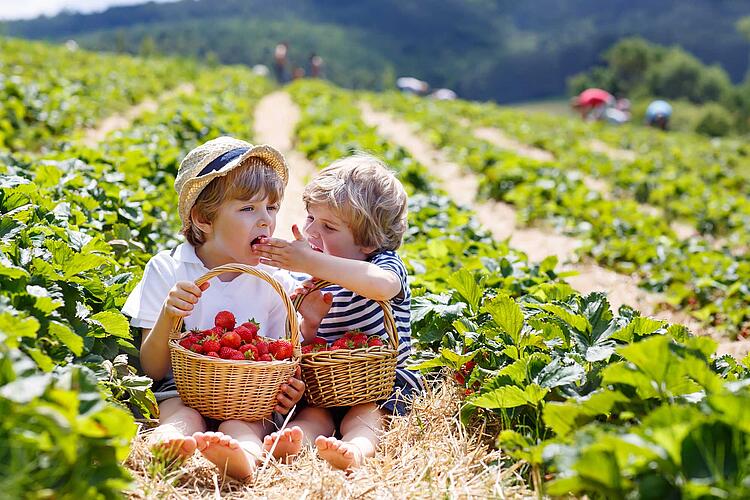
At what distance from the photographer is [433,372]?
346 centimetres

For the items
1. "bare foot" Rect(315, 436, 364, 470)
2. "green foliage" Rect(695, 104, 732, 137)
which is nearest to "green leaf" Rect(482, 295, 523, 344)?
"bare foot" Rect(315, 436, 364, 470)

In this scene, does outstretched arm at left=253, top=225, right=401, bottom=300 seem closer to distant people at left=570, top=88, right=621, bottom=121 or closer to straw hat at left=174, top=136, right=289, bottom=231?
straw hat at left=174, top=136, right=289, bottom=231

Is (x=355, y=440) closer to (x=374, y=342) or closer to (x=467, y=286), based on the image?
(x=374, y=342)

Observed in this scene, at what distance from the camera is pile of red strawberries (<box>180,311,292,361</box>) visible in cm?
277

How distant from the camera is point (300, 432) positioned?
2785 millimetres

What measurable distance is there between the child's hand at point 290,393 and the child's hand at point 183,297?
1.68 ft

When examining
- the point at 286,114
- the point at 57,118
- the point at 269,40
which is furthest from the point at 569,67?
the point at 57,118

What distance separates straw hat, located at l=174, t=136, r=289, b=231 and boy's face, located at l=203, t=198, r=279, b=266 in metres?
0.13

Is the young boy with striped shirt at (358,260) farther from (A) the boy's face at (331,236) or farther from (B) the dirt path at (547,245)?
(B) the dirt path at (547,245)

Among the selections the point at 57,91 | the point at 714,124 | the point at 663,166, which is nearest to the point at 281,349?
the point at 57,91

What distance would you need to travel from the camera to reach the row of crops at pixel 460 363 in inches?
67.0

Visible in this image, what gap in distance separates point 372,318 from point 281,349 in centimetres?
55

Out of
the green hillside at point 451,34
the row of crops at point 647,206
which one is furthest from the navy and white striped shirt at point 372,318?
the green hillside at point 451,34

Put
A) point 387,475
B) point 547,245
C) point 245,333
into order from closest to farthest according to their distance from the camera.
Answer: point 387,475, point 245,333, point 547,245
